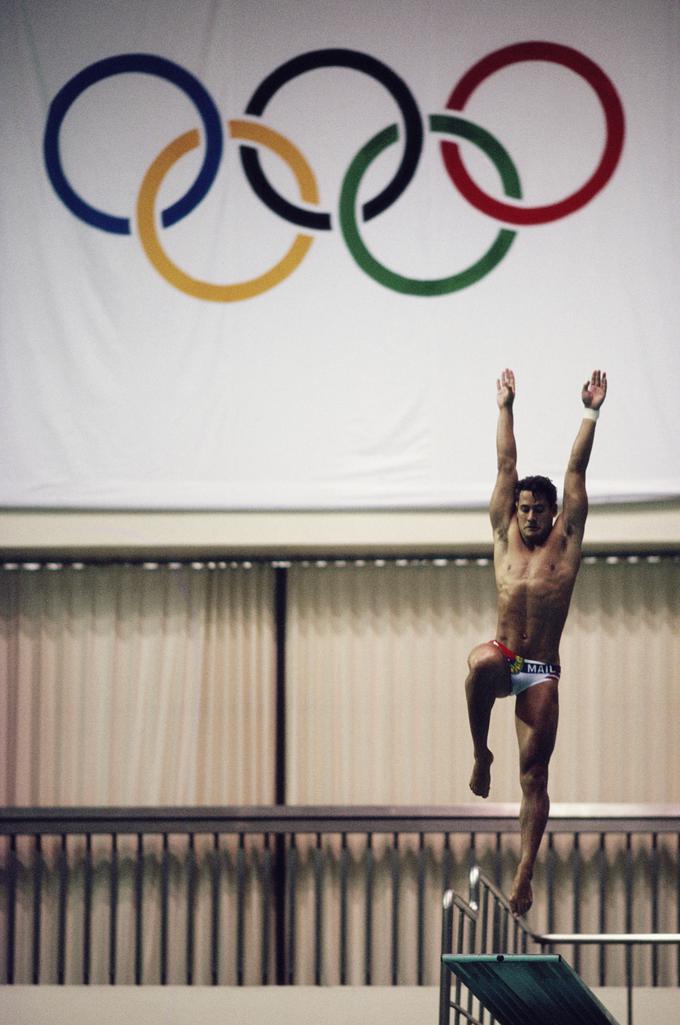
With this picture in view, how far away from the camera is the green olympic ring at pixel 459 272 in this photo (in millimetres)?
6582

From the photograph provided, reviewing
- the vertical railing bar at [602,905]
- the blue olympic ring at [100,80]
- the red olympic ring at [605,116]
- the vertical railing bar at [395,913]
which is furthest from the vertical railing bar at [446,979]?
the blue olympic ring at [100,80]

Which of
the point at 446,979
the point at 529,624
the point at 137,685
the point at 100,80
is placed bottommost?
the point at 446,979

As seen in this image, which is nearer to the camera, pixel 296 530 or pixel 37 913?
pixel 37 913

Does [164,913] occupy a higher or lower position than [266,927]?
higher

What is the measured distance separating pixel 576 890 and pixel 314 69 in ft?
14.9

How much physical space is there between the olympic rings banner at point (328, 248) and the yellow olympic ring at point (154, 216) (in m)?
0.01

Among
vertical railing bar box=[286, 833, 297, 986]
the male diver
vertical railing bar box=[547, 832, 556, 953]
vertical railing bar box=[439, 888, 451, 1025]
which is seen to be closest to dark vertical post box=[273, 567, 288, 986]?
vertical railing bar box=[286, 833, 297, 986]

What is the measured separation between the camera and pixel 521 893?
2682 millimetres

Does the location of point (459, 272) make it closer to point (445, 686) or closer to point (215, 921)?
point (445, 686)

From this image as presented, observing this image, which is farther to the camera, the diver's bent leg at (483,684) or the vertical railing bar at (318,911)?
the vertical railing bar at (318,911)

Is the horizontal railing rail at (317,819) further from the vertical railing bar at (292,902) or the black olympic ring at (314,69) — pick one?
the black olympic ring at (314,69)

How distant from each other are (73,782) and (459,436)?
9.66 ft

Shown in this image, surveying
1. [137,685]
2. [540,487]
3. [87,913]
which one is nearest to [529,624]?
[540,487]

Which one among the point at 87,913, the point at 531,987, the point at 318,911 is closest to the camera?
the point at 531,987
